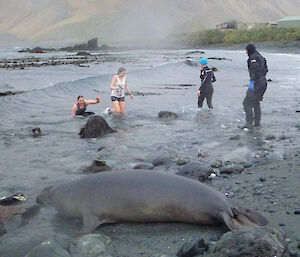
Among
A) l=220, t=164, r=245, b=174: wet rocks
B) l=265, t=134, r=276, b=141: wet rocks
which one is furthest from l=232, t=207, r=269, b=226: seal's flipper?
l=265, t=134, r=276, b=141: wet rocks

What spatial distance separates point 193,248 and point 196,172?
2540 mm

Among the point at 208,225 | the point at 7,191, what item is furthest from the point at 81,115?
the point at 208,225

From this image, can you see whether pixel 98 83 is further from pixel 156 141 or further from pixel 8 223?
pixel 8 223

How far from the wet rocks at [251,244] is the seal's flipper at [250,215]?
584mm

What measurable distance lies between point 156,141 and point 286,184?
4427 mm

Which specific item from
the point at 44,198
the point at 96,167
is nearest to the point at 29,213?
the point at 44,198

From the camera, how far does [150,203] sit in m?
4.88

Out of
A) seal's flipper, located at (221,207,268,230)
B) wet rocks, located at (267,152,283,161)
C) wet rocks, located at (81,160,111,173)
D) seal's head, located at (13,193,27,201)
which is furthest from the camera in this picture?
wet rocks, located at (267,152,283,161)

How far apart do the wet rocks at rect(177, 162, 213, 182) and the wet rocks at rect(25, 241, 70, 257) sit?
9.32 feet

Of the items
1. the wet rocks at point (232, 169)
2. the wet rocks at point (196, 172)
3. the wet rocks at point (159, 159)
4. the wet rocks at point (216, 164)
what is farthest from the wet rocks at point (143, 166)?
the wet rocks at point (232, 169)

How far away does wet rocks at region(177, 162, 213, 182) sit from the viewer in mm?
6516

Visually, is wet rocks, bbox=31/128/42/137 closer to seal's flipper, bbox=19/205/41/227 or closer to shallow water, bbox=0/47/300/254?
shallow water, bbox=0/47/300/254

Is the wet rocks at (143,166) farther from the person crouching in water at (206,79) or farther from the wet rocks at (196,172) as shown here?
the person crouching in water at (206,79)

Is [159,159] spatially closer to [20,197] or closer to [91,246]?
[20,197]
